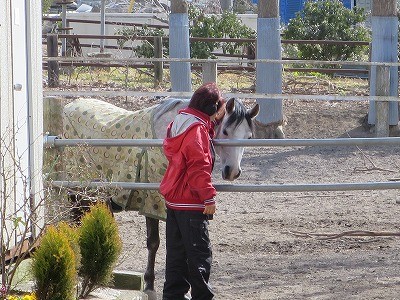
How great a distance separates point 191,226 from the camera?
4574 millimetres

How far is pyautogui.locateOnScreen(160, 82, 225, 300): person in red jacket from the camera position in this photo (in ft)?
14.7

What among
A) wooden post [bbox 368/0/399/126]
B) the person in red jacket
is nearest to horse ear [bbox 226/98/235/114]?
the person in red jacket

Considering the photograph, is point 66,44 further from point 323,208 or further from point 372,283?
point 372,283

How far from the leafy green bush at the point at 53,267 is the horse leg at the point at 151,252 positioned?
178cm

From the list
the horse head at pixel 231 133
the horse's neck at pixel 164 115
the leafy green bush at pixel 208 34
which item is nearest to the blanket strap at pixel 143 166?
the horse's neck at pixel 164 115

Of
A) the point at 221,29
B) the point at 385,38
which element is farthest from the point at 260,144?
the point at 221,29

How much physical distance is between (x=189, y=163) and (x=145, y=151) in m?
1.17

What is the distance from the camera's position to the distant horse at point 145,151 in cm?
538

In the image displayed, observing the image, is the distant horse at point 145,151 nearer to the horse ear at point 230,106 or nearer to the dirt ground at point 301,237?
the horse ear at point 230,106

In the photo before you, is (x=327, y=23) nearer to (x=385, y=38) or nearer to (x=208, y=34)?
(x=208, y=34)

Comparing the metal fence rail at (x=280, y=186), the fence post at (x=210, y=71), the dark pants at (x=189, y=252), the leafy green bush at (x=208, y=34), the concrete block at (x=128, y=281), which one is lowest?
the concrete block at (x=128, y=281)

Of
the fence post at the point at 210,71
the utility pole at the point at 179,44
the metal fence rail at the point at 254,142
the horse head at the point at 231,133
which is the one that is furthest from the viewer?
the utility pole at the point at 179,44

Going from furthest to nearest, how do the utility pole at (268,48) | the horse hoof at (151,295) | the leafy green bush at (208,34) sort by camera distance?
the leafy green bush at (208,34) < the utility pole at (268,48) < the horse hoof at (151,295)

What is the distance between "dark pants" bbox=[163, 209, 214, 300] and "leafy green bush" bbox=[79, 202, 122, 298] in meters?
0.50
